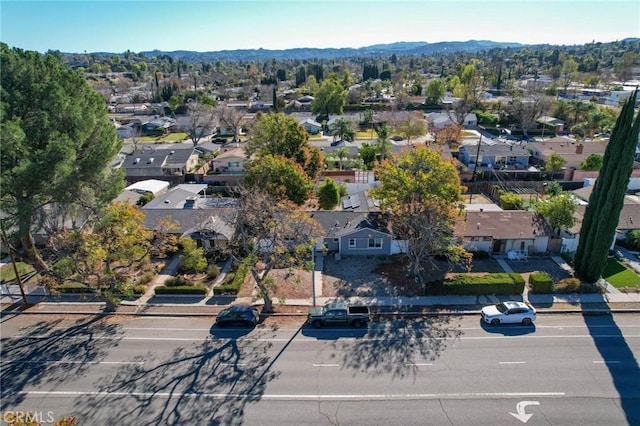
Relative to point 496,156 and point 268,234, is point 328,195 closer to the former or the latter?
point 268,234

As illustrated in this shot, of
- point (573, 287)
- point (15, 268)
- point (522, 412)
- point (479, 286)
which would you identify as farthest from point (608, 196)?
point (15, 268)

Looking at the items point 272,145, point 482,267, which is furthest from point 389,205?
point 272,145

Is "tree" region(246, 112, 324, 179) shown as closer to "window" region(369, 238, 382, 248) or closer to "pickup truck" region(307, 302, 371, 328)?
"window" region(369, 238, 382, 248)

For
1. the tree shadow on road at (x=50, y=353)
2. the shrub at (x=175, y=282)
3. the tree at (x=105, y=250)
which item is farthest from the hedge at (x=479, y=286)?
the tree shadow on road at (x=50, y=353)

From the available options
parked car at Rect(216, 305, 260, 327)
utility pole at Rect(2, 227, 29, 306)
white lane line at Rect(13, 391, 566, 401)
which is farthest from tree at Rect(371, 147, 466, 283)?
utility pole at Rect(2, 227, 29, 306)

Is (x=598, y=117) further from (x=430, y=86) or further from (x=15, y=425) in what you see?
(x=15, y=425)

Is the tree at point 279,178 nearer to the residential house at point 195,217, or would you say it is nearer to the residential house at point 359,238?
the residential house at point 195,217

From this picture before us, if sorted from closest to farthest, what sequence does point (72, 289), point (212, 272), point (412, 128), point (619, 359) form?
point (619, 359), point (72, 289), point (212, 272), point (412, 128)
